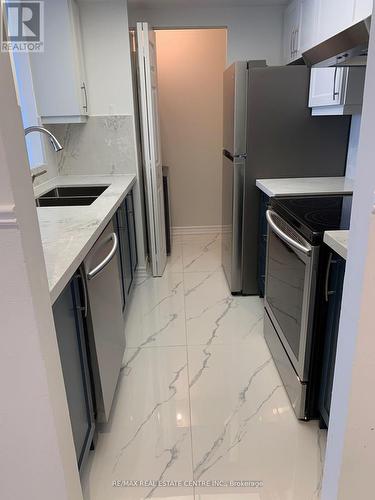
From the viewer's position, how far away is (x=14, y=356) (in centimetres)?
84

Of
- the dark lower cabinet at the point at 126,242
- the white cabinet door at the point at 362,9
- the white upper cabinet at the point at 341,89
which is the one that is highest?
the white cabinet door at the point at 362,9

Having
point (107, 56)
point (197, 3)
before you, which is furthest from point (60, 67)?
point (197, 3)

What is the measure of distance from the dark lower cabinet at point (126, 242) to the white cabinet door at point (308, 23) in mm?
1635

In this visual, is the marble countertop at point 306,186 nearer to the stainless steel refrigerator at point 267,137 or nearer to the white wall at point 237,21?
the stainless steel refrigerator at point 267,137

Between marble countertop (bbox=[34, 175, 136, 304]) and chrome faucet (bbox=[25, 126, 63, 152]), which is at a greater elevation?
chrome faucet (bbox=[25, 126, 63, 152])

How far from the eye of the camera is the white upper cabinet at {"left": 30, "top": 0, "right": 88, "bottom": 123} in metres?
2.50

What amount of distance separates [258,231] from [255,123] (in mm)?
751

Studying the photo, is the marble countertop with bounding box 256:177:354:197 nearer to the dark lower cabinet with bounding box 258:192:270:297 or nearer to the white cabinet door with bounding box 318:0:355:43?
the dark lower cabinet with bounding box 258:192:270:297

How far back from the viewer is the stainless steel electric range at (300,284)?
4.84ft

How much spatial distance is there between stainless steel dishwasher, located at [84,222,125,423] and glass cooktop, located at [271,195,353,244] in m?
0.82

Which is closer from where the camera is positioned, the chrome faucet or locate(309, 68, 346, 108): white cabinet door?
the chrome faucet

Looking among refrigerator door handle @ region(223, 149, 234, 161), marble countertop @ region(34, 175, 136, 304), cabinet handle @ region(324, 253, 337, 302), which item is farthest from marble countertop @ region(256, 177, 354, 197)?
marble countertop @ region(34, 175, 136, 304)

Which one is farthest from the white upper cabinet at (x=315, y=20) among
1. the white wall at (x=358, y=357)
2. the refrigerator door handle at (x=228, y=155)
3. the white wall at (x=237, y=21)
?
the white wall at (x=358, y=357)

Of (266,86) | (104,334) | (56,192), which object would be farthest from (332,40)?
(56,192)
